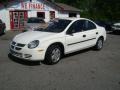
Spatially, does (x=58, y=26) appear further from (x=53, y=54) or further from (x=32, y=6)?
(x=32, y=6)

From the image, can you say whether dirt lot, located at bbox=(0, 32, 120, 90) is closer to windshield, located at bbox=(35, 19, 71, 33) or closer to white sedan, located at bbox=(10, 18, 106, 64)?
white sedan, located at bbox=(10, 18, 106, 64)

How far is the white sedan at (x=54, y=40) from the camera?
668 centimetres

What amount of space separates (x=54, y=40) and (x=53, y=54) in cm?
51

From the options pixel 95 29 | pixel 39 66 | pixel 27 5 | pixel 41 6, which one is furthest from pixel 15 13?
pixel 39 66

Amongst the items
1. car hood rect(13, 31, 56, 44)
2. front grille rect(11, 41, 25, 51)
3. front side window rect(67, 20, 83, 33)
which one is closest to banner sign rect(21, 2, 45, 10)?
front side window rect(67, 20, 83, 33)

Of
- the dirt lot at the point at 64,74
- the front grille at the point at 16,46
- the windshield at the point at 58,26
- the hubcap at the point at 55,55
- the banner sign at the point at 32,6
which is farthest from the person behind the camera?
the banner sign at the point at 32,6

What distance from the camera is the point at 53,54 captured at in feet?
23.2

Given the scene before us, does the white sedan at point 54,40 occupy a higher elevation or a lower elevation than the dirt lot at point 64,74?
higher

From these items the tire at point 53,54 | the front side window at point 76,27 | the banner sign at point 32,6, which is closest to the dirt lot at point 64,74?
the tire at point 53,54

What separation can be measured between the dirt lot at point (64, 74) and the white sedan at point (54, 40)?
0.41 m

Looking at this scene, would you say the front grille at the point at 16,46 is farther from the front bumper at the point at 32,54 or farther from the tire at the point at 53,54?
the tire at the point at 53,54

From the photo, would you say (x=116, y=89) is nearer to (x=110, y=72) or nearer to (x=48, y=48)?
(x=110, y=72)

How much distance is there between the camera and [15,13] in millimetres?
22562

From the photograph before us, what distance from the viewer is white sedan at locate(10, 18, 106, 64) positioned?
668 cm
